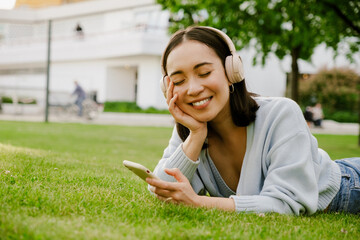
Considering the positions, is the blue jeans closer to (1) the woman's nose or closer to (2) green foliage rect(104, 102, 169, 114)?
(1) the woman's nose

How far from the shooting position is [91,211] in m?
2.62

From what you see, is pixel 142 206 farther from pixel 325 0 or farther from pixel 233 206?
pixel 325 0

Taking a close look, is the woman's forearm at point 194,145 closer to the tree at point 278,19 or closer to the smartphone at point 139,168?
the smartphone at point 139,168

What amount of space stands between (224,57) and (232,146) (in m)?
0.61

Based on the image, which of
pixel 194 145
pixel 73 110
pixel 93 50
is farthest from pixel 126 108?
pixel 194 145

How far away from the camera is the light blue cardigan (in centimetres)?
275

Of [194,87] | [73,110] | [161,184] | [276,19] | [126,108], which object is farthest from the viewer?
[126,108]

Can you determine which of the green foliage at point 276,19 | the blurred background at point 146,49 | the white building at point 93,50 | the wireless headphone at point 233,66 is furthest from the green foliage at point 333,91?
the wireless headphone at point 233,66

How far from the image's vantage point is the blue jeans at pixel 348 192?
10.4 feet

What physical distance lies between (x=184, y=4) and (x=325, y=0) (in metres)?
3.59

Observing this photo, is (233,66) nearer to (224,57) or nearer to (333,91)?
(224,57)

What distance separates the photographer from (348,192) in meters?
3.18

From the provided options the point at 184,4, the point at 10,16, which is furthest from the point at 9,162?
the point at 10,16

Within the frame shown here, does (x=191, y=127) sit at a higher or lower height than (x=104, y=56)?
higher
